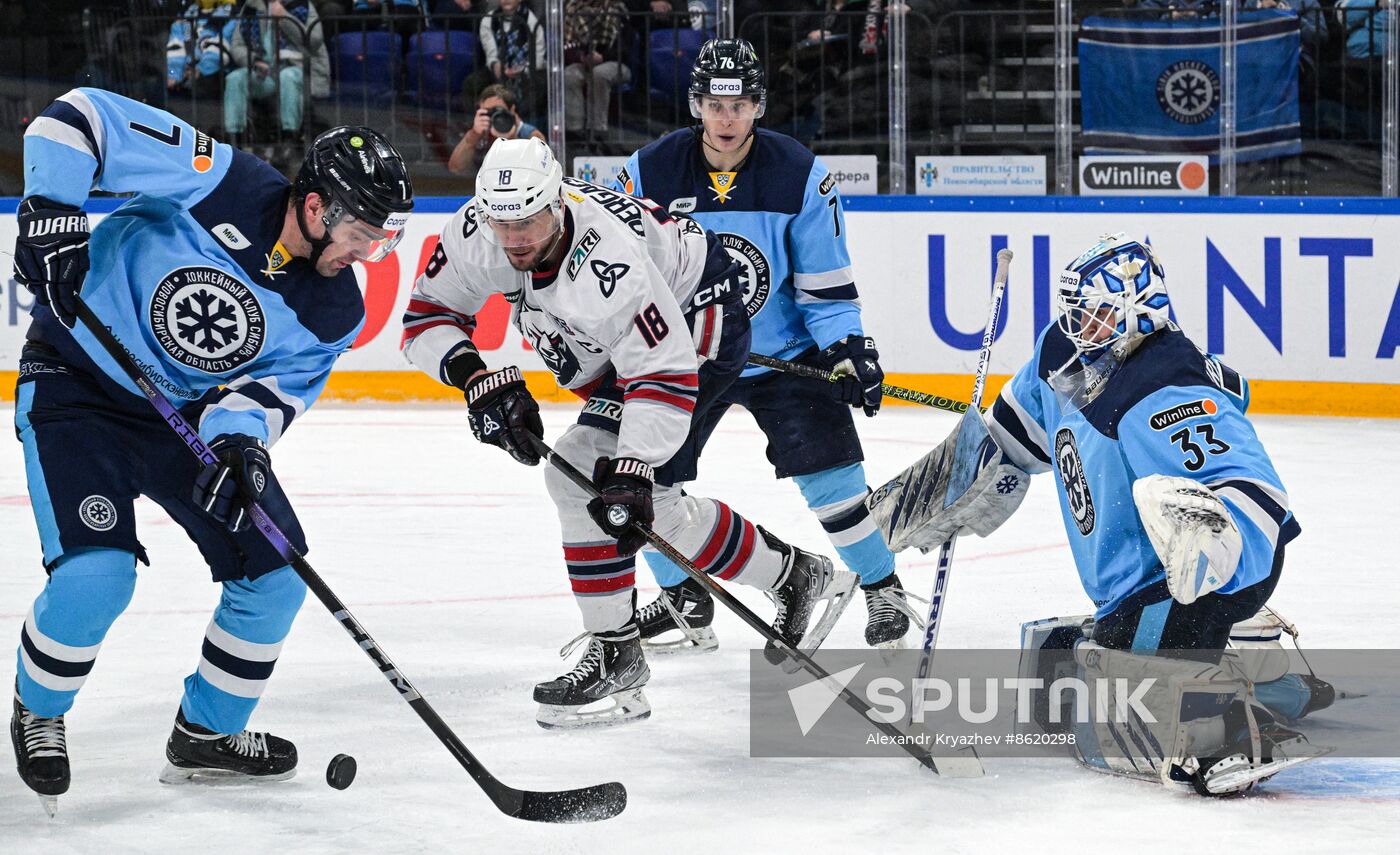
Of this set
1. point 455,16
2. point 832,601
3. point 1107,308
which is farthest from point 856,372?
point 455,16

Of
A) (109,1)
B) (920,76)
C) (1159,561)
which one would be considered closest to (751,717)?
(1159,561)

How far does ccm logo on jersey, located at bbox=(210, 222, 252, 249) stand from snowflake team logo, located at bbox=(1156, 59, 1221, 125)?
482 cm

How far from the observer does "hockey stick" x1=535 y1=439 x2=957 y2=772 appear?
3.00 m

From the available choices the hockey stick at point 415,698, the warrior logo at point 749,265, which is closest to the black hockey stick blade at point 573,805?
the hockey stick at point 415,698

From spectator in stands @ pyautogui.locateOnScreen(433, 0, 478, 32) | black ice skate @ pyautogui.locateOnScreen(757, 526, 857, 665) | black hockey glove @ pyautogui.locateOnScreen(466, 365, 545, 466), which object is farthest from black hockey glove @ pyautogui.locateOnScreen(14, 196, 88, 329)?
spectator in stands @ pyautogui.locateOnScreen(433, 0, 478, 32)

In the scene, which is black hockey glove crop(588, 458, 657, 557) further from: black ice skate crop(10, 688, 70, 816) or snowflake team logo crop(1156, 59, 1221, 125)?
snowflake team logo crop(1156, 59, 1221, 125)

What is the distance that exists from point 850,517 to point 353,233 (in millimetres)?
1375

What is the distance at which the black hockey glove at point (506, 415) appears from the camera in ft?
10.4

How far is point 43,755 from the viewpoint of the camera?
2.69m

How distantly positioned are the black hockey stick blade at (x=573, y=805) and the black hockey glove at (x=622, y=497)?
1.56 feet

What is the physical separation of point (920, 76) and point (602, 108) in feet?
4.25

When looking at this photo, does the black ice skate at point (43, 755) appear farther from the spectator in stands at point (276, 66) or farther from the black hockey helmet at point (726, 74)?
the spectator in stands at point (276, 66)

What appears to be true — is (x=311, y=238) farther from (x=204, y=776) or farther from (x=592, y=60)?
(x=592, y=60)

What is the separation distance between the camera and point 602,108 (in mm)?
7250
